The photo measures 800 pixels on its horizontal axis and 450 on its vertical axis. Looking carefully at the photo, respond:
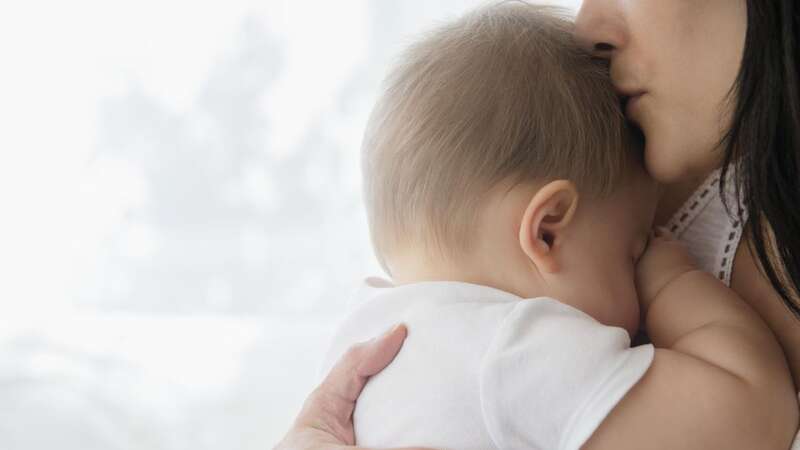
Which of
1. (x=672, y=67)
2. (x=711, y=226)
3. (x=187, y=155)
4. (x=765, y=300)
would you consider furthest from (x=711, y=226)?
(x=187, y=155)

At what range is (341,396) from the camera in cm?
112

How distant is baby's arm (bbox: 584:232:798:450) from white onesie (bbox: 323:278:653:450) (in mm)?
23

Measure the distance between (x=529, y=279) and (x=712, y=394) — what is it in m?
0.22

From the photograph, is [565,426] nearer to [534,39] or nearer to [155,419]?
[534,39]

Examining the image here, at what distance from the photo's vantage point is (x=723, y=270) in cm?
123

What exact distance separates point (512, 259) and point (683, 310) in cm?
19

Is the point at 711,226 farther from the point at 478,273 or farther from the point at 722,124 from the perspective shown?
the point at 478,273

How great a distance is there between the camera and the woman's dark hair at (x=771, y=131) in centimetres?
98

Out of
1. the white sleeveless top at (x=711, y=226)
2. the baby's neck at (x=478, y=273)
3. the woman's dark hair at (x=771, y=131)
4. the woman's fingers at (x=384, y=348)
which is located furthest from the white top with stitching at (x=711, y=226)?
the woman's fingers at (x=384, y=348)

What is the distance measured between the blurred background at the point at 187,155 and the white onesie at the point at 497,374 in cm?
108

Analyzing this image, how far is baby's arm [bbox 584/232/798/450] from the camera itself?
0.95 m

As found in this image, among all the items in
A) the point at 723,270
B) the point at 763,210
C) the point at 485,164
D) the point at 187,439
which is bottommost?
the point at 187,439

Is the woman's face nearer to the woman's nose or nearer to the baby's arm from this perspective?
the woman's nose

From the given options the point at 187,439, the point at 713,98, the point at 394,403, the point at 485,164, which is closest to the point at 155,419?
the point at 187,439
